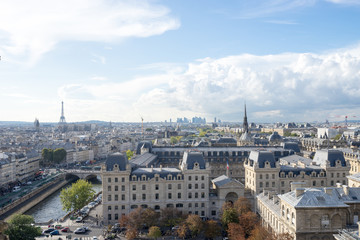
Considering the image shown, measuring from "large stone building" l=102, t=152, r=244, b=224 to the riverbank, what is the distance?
107 ft

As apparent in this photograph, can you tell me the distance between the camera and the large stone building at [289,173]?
81.6 metres

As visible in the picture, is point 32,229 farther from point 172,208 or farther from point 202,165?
point 202,165

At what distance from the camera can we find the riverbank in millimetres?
93056

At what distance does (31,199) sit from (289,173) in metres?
79.8

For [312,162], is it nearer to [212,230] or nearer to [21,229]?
[212,230]

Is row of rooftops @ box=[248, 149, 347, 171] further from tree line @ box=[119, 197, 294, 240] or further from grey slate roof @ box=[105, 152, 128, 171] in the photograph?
grey slate roof @ box=[105, 152, 128, 171]

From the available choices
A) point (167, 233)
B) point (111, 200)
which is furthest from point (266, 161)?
point (111, 200)

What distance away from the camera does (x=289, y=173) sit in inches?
3243

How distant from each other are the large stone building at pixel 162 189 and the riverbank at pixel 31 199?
32695 millimetres

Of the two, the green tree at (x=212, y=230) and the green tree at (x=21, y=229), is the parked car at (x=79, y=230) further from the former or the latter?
the green tree at (x=212, y=230)

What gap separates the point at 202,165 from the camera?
79.6 metres

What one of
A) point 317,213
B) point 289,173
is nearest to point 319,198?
point 317,213

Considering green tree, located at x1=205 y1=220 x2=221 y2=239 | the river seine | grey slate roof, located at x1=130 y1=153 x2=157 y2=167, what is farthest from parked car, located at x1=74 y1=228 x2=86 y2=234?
green tree, located at x1=205 y1=220 x2=221 y2=239

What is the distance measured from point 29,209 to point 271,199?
2890 inches
